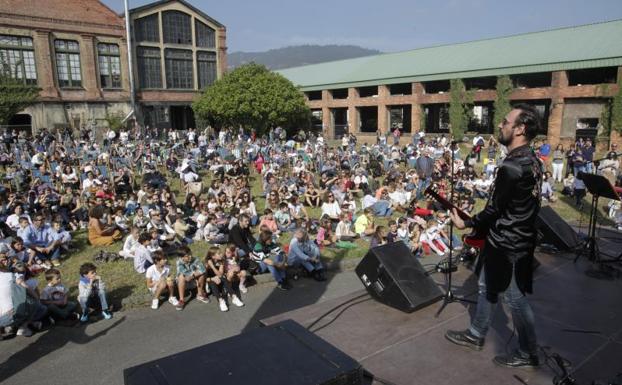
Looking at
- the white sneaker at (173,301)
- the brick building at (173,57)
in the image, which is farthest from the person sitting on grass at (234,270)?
the brick building at (173,57)

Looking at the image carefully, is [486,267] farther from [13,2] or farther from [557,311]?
[13,2]

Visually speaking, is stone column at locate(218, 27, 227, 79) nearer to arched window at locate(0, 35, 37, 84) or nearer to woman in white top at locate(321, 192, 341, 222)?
arched window at locate(0, 35, 37, 84)

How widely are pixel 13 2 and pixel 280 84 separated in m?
17.7

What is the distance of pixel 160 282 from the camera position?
7.20m

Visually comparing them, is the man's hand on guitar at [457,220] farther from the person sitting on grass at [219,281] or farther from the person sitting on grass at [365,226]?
the person sitting on grass at [365,226]

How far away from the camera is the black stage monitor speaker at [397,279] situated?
4.62 metres

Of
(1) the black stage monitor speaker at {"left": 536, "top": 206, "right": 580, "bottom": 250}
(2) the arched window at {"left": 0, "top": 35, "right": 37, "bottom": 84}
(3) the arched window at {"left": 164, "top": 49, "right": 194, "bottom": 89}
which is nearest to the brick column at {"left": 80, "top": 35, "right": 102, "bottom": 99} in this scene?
(2) the arched window at {"left": 0, "top": 35, "right": 37, "bottom": 84}

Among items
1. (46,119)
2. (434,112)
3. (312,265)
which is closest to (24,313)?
(312,265)

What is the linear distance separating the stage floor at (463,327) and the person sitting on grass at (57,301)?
3798mm

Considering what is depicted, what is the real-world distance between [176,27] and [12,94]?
46.0 ft

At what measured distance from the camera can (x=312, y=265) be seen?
8508mm

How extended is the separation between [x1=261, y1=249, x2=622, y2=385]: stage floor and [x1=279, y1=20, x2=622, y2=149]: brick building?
78.1ft

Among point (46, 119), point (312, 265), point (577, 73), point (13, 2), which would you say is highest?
point (13, 2)

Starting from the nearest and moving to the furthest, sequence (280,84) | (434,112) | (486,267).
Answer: (486,267)
(280,84)
(434,112)
